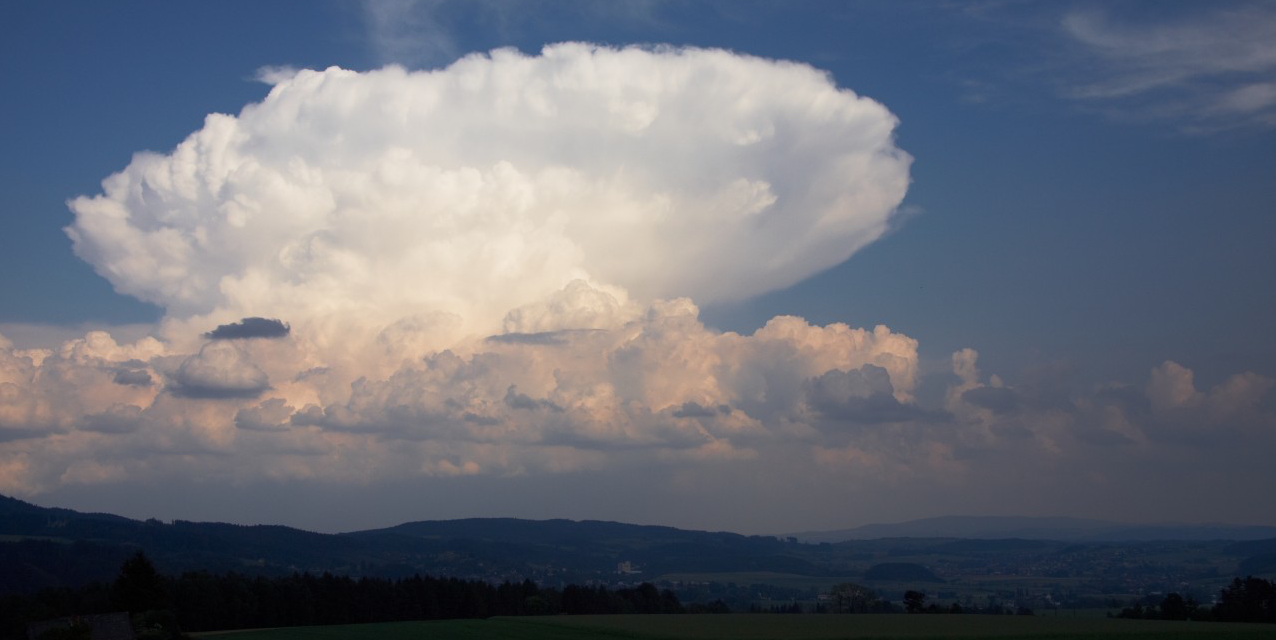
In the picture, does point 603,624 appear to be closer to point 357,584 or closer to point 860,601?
point 357,584

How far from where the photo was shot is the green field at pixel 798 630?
75.8m

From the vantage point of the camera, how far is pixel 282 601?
122 metres

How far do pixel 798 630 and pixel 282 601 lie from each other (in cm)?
6632

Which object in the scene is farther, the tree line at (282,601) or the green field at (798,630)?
the tree line at (282,601)

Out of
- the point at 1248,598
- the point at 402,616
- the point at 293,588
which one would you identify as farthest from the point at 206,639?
the point at 1248,598

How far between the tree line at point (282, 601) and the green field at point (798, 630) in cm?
932

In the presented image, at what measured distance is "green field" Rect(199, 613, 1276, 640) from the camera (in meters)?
75.8

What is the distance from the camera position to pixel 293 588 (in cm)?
12388

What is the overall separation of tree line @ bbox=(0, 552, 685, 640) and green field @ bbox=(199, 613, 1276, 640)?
9.32 meters

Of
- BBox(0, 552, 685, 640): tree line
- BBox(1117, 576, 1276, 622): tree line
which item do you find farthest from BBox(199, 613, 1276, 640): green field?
BBox(1117, 576, 1276, 622): tree line

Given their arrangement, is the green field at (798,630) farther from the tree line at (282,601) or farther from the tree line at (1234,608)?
the tree line at (1234,608)

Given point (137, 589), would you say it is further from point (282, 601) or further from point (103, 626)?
point (282, 601)

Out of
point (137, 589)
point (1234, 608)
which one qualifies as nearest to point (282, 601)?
point (137, 589)

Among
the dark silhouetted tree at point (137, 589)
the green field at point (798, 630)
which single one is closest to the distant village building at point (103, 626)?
the green field at point (798, 630)
